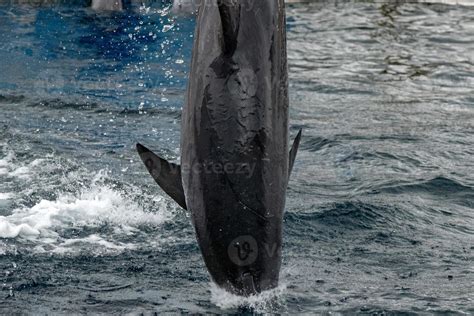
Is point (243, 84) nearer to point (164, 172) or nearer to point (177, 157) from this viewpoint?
point (164, 172)

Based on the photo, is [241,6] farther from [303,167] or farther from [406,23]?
[406,23]

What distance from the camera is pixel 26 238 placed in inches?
307

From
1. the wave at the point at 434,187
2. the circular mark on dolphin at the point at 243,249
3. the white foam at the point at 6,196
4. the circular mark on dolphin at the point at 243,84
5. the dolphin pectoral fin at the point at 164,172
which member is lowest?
the wave at the point at 434,187

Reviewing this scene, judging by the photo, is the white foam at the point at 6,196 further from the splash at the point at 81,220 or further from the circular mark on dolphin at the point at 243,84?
the circular mark on dolphin at the point at 243,84

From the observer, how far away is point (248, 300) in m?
5.95

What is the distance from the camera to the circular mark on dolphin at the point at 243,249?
5602mm

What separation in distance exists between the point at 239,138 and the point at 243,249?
668 millimetres

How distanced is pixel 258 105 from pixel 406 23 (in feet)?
46.6

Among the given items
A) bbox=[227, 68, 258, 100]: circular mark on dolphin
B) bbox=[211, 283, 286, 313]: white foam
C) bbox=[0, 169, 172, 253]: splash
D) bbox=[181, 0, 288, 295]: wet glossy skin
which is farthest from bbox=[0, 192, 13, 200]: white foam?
bbox=[227, 68, 258, 100]: circular mark on dolphin

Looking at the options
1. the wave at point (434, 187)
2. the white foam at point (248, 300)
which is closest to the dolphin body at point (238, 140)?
the white foam at point (248, 300)

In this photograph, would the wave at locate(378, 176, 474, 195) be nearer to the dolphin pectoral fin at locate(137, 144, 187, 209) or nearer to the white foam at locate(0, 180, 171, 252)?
the white foam at locate(0, 180, 171, 252)

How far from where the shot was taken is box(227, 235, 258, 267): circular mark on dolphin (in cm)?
560

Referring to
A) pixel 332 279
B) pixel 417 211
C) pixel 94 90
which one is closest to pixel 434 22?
pixel 94 90

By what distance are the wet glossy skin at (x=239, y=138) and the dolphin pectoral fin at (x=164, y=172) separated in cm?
9
